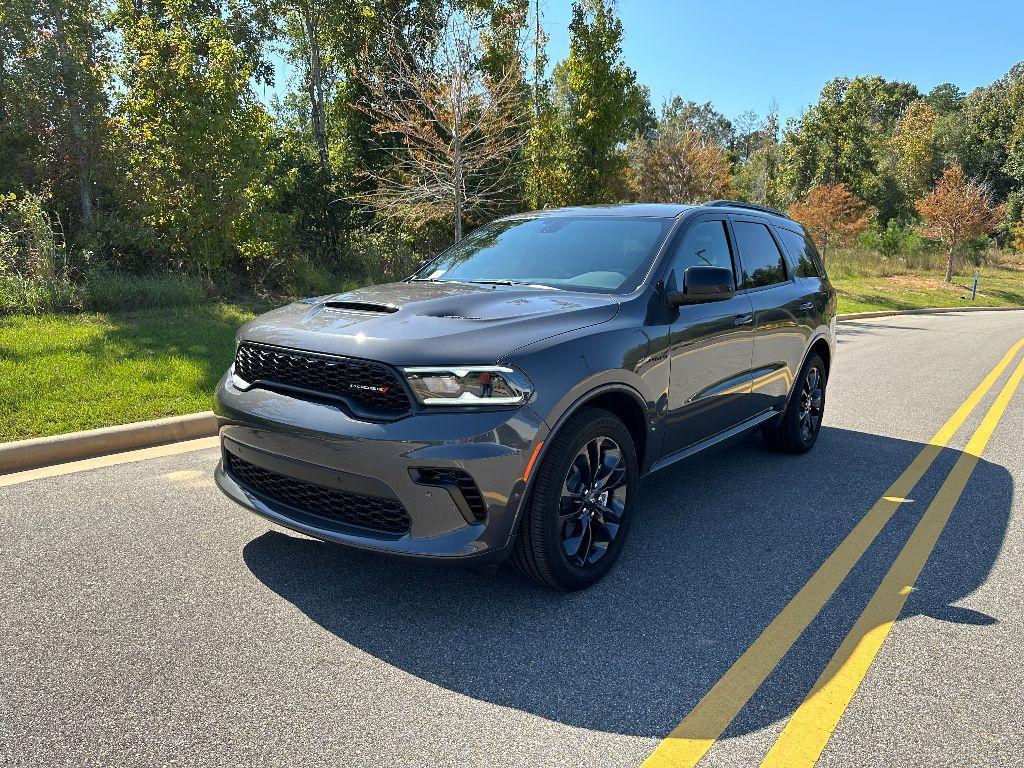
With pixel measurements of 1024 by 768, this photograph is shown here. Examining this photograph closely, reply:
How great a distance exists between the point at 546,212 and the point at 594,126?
12995mm

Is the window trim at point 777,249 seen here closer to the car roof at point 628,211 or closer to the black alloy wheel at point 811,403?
the car roof at point 628,211

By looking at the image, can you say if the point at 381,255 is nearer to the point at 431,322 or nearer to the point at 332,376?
the point at 431,322

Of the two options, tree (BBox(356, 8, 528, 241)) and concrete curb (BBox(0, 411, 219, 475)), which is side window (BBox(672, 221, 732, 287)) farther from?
tree (BBox(356, 8, 528, 241))

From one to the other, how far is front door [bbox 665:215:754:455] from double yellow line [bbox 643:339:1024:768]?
101 centimetres

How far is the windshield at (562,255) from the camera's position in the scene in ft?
13.7

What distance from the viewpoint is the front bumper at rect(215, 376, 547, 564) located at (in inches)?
114

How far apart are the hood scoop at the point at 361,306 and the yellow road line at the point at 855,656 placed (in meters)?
2.41

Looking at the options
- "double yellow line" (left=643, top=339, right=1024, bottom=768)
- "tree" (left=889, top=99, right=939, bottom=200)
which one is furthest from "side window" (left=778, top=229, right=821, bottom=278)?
"tree" (left=889, top=99, right=939, bottom=200)

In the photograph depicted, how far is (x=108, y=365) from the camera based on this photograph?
23.5 ft

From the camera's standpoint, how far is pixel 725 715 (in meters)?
2.62

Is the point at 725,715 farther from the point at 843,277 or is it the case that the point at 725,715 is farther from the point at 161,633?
the point at 843,277

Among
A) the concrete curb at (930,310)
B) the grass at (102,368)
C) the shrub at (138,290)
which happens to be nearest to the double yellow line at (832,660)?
the grass at (102,368)

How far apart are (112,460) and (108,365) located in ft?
7.17

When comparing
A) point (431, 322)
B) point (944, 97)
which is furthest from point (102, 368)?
point (944, 97)
